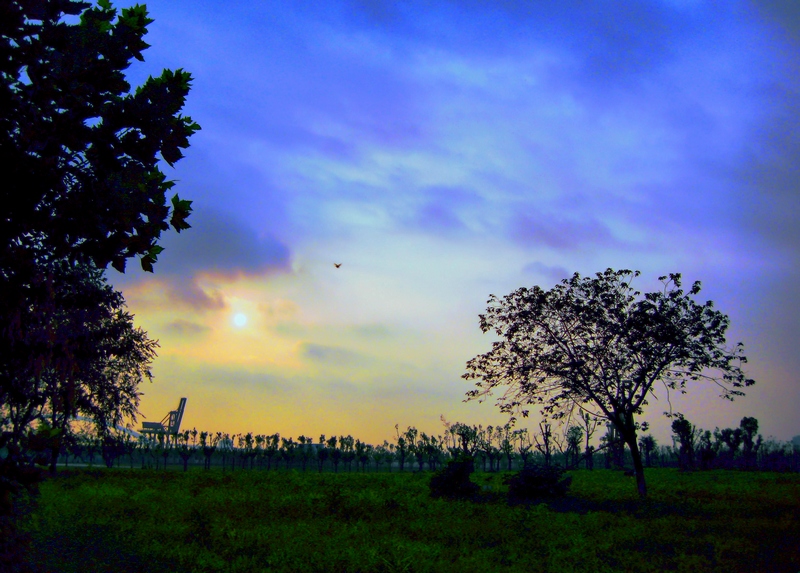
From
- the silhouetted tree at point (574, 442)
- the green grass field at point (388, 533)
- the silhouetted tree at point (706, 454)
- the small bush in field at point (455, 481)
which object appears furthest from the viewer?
the silhouetted tree at point (574, 442)

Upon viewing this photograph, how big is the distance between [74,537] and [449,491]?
19.1 m

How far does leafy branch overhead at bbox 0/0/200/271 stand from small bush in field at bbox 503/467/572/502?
87.7 ft

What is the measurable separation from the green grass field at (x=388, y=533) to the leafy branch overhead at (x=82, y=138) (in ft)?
25.5

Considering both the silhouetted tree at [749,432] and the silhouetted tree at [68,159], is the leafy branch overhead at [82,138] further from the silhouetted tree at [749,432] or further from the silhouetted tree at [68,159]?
the silhouetted tree at [749,432]

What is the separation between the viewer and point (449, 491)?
3041 centimetres

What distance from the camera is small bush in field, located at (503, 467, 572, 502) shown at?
29.7 m

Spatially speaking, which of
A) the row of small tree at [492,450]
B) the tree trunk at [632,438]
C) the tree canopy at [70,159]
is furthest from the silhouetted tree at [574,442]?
the tree canopy at [70,159]

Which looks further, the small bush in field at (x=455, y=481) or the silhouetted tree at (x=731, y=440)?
the silhouetted tree at (x=731, y=440)

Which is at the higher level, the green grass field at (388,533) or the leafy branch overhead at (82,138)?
the leafy branch overhead at (82,138)

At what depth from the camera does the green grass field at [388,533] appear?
13.7 meters

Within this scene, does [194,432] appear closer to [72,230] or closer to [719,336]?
[719,336]

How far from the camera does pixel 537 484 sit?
29953 millimetres

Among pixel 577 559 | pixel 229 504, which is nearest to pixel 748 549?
pixel 577 559

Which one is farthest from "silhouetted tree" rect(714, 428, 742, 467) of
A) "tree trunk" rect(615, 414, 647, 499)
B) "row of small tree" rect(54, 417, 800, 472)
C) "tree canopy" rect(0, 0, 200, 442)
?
"tree canopy" rect(0, 0, 200, 442)
